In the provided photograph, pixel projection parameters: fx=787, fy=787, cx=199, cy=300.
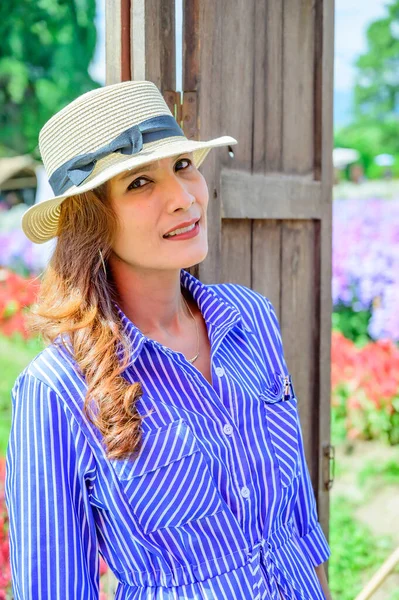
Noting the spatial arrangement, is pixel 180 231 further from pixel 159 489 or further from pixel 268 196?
pixel 268 196

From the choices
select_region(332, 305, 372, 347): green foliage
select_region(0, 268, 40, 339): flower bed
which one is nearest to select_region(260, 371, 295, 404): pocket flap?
select_region(332, 305, 372, 347): green foliage

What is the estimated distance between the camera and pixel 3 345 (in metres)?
7.15

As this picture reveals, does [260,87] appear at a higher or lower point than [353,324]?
higher

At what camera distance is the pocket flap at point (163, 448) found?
1.58 metres

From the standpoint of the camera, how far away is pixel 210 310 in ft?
6.26

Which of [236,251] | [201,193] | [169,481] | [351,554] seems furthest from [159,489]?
[351,554]

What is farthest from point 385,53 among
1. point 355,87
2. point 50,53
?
point 50,53

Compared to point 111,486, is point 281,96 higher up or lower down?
higher up

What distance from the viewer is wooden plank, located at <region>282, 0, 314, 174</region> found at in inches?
104

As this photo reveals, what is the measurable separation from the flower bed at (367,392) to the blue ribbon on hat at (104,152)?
3.54 metres

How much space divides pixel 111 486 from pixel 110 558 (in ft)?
0.63

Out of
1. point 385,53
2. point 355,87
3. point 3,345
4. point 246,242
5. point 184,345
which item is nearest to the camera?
point 184,345

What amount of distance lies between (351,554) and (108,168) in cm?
283

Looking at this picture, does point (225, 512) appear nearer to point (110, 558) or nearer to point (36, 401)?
point (110, 558)
